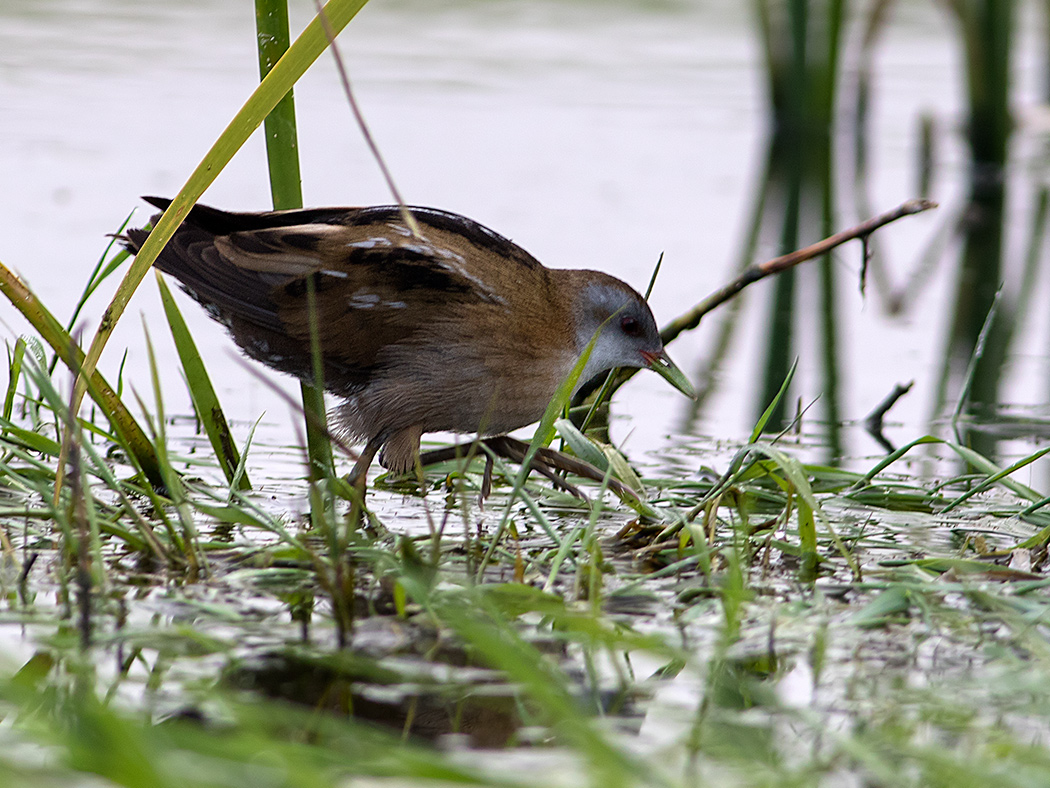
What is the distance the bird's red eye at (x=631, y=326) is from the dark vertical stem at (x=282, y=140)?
0.87 meters

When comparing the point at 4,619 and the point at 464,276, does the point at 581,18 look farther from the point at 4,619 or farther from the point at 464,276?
the point at 4,619

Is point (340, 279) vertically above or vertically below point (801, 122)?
below

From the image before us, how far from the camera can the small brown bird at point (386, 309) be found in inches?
144

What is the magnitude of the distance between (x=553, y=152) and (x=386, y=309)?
18.7ft

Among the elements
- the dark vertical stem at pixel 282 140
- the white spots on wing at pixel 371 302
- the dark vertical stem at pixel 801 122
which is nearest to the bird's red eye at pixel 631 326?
the white spots on wing at pixel 371 302

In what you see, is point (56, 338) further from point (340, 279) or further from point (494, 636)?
point (494, 636)

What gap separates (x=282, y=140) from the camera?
3.55 meters

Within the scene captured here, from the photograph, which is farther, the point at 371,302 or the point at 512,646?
the point at 371,302

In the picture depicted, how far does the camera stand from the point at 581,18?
1353cm

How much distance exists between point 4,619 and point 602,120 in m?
8.12

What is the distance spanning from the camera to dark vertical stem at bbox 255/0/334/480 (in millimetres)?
3496

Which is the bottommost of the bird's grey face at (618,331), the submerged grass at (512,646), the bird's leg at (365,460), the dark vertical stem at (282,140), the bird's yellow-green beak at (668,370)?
the submerged grass at (512,646)

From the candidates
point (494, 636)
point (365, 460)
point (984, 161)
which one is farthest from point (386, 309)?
point (984, 161)

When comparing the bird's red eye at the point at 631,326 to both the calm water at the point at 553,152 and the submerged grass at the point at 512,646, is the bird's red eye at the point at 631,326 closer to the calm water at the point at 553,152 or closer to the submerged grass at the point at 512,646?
the calm water at the point at 553,152
